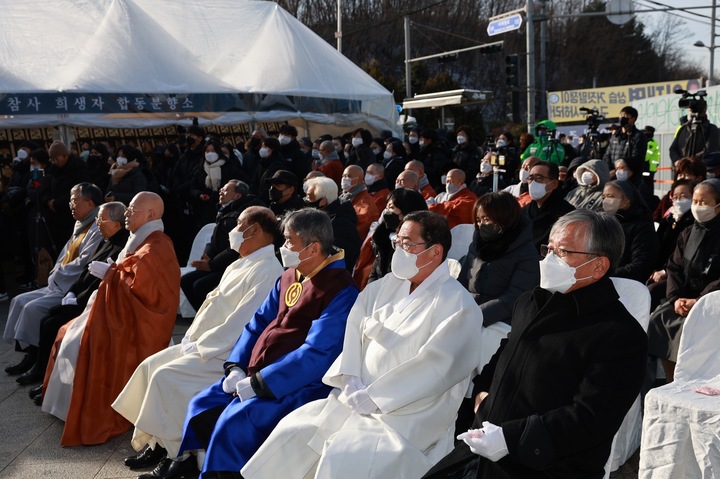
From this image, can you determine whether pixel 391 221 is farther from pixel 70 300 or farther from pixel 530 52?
pixel 530 52

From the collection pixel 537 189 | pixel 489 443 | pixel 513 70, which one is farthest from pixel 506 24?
pixel 489 443

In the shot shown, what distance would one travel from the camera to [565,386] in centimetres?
293

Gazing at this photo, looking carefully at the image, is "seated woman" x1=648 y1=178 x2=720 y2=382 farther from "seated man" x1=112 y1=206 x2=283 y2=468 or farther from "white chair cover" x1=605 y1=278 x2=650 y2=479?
"seated man" x1=112 y1=206 x2=283 y2=468

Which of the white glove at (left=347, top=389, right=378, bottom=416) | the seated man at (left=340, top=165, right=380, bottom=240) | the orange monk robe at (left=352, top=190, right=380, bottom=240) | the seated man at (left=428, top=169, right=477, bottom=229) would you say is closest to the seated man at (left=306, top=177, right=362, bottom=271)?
the orange monk robe at (left=352, top=190, right=380, bottom=240)

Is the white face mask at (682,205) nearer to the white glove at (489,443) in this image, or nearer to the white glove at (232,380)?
the white glove at (232,380)

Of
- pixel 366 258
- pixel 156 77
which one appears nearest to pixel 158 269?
pixel 366 258

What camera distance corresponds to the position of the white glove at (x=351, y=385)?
12.2 ft

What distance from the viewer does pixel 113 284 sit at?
221 inches

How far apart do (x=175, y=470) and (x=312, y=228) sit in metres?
1.64

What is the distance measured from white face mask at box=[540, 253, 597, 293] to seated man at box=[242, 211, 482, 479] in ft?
2.16

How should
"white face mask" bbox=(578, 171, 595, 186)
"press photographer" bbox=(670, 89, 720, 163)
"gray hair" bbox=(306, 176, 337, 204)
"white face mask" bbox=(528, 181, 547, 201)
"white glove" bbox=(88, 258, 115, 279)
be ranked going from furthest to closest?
"press photographer" bbox=(670, 89, 720, 163) → "white face mask" bbox=(578, 171, 595, 186) → "gray hair" bbox=(306, 176, 337, 204) → "white face mask" bbox=(528, 181, 547, 201) → "white glove" bbox=(88, 258, 115, 279)

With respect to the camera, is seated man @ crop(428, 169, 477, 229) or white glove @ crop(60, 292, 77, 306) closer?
white glove @ crop(60, 292, 77, 306)

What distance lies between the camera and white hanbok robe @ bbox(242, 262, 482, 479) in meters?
3.41

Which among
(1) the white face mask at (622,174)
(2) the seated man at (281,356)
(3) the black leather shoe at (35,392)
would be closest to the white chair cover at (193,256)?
(3) the black leather shoe at (35,392)
